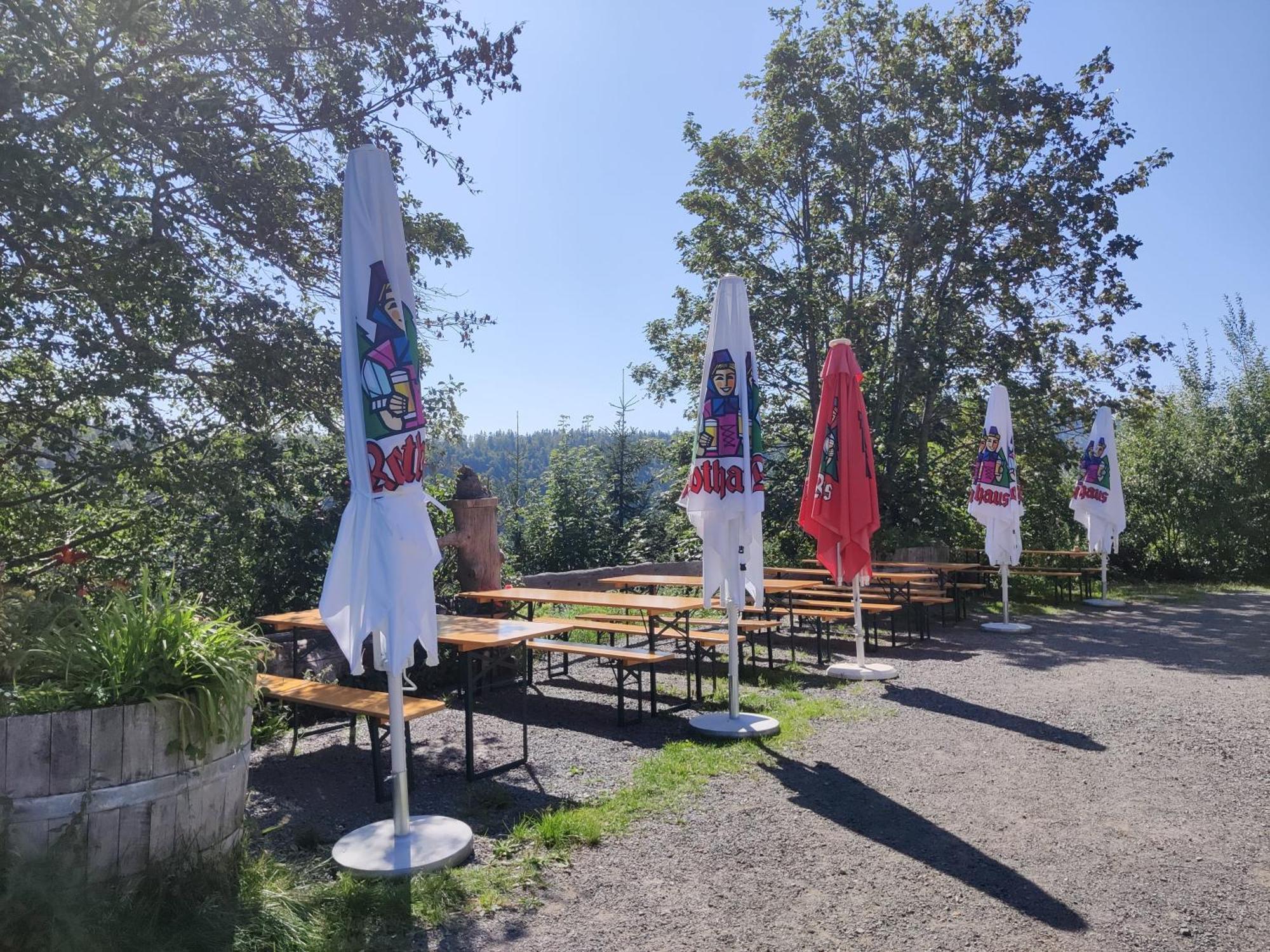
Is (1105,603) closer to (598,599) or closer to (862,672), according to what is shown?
(862,672)

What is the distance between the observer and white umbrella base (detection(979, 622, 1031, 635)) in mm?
10500

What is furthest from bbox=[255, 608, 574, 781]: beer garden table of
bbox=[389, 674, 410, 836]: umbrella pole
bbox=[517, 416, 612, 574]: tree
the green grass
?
bbox=[517, 416, 612, 574]: tree

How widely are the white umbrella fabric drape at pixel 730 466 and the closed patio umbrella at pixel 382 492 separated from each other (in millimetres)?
2313

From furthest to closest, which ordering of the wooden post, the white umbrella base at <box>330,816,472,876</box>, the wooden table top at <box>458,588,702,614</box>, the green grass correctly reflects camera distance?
the wooden post < the wooden table top at <box>458,588,702,614</box> < the white umbrella base at <box>330,816,472,876</box> < the green grass

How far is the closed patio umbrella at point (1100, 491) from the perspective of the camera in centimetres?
1235

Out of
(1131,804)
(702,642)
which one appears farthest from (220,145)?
(1131,804)

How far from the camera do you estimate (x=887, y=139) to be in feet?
49.5

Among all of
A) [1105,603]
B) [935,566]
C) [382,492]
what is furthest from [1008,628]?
[382,492]

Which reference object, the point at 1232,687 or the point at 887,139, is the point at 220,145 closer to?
the point at 1232,687

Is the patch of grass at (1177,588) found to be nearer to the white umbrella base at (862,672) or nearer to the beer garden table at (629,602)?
the white umbrella base at (862,672)

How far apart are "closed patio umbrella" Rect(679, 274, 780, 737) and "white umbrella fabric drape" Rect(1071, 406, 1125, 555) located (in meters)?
8.56

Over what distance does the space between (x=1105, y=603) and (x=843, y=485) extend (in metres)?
8.27

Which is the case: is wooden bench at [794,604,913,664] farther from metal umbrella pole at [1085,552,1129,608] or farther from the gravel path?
metal umbrella pole at [1085,552,1129,608]

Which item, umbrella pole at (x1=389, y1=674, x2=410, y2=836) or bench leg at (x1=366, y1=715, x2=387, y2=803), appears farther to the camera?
bench leg at (x1=366, y1=715, x2=387, y2=803)
